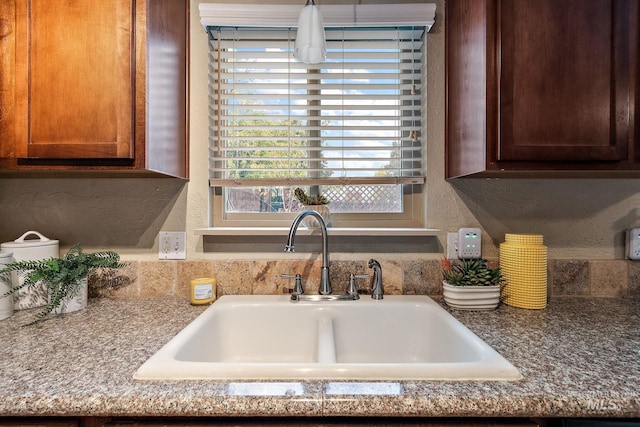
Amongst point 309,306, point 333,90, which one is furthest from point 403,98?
point 309,306

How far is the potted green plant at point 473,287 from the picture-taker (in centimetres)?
119

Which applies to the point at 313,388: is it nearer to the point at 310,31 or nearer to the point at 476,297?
the point at 476,297

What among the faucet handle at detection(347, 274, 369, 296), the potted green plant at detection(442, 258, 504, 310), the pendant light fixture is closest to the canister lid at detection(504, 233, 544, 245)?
the potted green plant at detection(442, 258, 504, 310)

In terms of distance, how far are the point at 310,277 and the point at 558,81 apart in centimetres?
107

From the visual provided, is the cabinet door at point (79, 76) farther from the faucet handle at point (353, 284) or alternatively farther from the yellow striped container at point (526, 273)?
the yellow striped container at point (526, 273)

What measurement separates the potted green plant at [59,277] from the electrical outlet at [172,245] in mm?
205

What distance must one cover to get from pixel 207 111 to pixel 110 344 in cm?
93

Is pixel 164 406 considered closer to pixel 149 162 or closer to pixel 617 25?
pixel 149 162

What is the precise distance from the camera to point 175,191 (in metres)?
1.42

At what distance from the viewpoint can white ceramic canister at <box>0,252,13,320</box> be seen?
1.10m

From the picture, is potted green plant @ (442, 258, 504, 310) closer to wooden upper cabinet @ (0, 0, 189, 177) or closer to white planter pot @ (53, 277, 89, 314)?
wooden upper cabinet @ (0, 0, 189, 177)

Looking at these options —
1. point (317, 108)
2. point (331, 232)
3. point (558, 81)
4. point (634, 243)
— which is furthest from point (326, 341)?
point (634, 243)

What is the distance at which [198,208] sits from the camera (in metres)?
1.42

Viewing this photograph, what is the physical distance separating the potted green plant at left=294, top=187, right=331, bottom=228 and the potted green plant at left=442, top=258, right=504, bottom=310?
1.69ft
